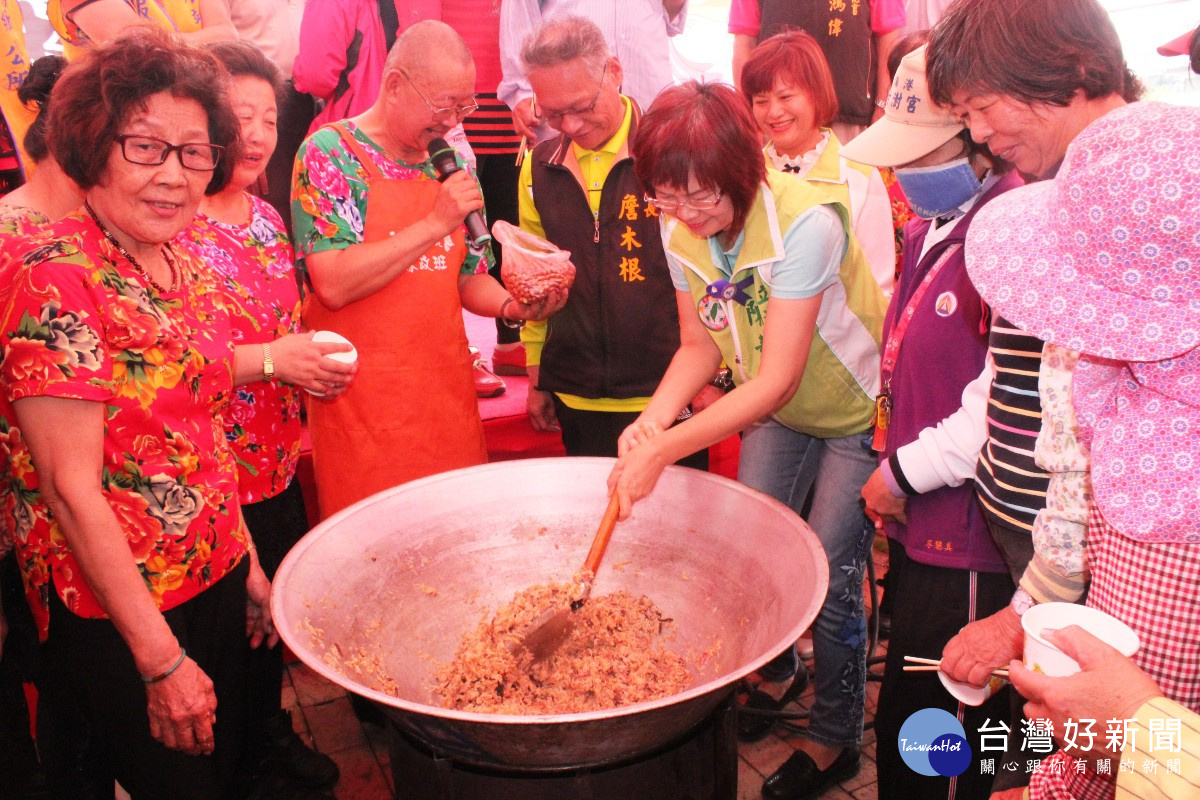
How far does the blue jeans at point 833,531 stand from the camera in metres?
2.31

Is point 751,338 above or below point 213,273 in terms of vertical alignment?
below

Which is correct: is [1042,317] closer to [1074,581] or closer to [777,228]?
[1074,581]

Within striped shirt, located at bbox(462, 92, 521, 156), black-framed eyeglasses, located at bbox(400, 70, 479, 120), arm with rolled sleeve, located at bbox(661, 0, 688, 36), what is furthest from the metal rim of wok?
arm with rolled sleeve, located at bbox(661, 0, 688, 36)

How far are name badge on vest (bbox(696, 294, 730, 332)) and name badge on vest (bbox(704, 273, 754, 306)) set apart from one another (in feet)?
0.08

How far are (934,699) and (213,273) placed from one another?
1907 millimetres

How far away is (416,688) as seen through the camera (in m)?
1.67

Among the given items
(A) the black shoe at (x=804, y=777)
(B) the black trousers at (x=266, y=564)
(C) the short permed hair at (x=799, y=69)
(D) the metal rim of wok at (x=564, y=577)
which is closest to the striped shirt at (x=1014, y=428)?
(D) the metal rim of wok at (x=564, y=577)

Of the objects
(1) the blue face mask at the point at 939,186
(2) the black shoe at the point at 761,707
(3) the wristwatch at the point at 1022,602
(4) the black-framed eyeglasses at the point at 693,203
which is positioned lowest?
(2) the black shoe at the point at 761,707

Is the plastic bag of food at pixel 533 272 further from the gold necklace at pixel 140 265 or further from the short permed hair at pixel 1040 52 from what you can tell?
the short permed hair at pixel 1040 52

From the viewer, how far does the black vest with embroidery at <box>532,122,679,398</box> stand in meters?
2.63

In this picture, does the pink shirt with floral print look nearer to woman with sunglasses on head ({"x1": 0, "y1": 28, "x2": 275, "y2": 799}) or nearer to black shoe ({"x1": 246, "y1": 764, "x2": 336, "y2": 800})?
woman with sunglasses on head ({"x1": 0, "y1": 28, "x2": 275, "y2": 799})

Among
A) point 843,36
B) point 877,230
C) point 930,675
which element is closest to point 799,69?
point 877,230

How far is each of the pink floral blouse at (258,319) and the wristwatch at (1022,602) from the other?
1692mm


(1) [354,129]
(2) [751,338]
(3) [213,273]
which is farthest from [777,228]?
→ (3) [213,273]
